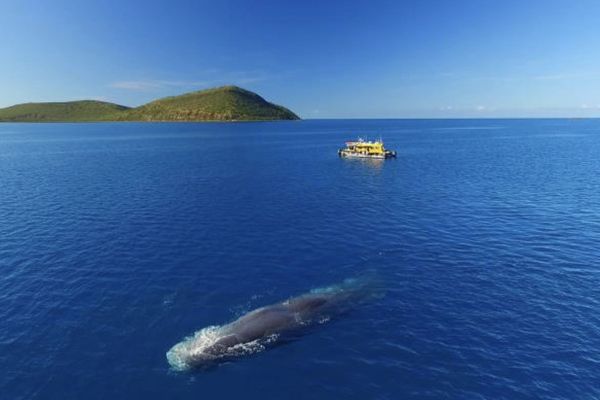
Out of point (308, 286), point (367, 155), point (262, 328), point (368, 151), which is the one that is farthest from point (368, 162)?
point (262, 328)

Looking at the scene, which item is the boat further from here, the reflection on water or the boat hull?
the reflection on water

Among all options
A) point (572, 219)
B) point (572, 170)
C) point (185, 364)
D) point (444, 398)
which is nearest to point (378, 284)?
point (444, 398)

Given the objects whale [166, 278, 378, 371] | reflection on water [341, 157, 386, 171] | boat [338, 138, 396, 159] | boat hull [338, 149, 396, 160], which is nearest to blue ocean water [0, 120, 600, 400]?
whale [166, 278, 378, 371]

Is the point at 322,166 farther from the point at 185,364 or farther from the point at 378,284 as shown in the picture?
the point at 185,364

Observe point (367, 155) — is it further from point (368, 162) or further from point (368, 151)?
point (368, 162)

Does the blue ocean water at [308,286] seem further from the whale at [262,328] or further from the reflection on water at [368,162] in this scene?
the reflection on water at [368,162]

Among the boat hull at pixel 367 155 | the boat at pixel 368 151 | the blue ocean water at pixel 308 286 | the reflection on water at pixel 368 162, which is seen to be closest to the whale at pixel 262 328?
the blue ocean water at pixel 308 286
